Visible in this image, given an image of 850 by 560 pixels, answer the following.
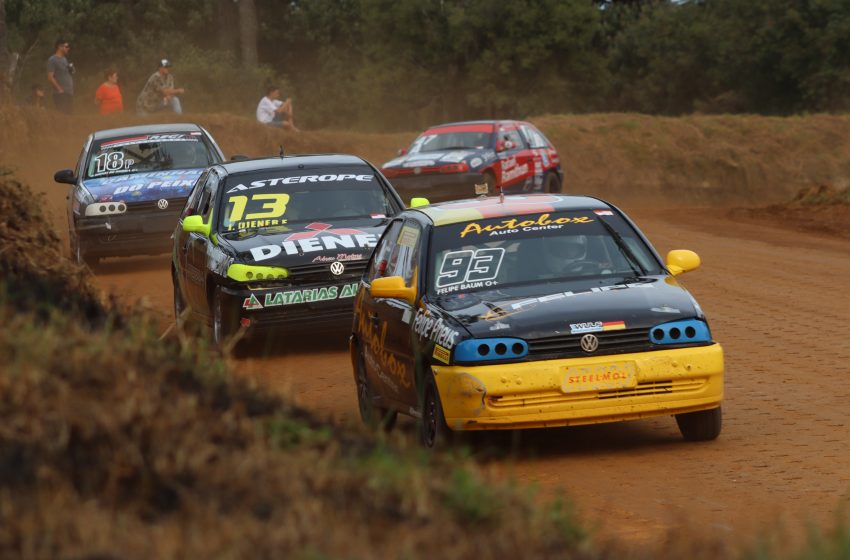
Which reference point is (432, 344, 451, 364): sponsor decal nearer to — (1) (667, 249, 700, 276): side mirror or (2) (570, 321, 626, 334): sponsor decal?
(2) (570, 321, 626, 334): sponsor decal

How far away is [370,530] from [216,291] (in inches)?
359

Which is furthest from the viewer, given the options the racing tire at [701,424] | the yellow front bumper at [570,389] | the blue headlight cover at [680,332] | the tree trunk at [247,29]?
the tree trunk at [247,29]

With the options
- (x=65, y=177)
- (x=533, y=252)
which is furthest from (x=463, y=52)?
(x=533, y=252)

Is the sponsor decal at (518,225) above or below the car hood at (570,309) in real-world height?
above

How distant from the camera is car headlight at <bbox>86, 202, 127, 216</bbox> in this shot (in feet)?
66.7

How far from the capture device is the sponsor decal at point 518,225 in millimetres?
10062

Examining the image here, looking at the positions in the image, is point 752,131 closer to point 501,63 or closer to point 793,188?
point 793,188

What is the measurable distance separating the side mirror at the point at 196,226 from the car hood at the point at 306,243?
0.23 meters

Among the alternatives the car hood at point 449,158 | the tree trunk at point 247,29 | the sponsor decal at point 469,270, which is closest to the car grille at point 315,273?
the sponsor decal at point 469,270

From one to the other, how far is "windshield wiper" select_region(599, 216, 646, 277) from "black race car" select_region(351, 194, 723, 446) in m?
0.01

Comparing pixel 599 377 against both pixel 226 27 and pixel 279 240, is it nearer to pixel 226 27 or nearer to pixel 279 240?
pixel 279 240

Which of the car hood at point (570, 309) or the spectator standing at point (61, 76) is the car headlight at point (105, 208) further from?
the spectator standing at point (61, 76)

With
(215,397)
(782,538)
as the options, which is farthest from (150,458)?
(782,538)

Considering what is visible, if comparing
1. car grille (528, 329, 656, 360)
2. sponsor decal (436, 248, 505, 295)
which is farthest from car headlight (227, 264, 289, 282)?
car grille (528, 329, 656, 360)
